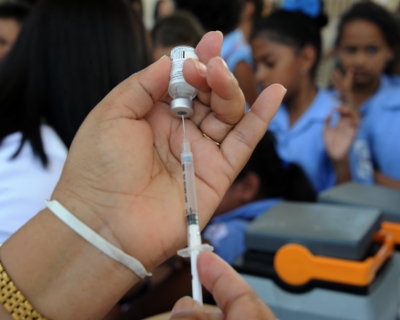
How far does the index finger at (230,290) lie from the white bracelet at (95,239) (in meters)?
0.12

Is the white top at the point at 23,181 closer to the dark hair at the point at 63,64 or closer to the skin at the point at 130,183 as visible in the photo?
the dark hair at the point at 63,64

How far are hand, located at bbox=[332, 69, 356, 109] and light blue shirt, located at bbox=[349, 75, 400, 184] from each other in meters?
0.09

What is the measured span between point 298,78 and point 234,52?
1.15ft

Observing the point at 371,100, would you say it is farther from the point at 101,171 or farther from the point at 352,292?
the point at 101,171

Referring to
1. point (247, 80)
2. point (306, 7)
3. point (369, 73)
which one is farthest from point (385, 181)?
point (306, 7)

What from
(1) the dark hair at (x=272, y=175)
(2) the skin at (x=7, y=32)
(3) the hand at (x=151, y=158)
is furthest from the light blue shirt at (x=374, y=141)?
(2) the skin at (x=7, y=32)

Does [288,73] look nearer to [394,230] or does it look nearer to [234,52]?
[234,52]

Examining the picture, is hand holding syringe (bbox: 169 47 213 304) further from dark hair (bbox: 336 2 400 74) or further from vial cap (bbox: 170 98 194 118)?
dark hair (bbox: 336 2 400 74)

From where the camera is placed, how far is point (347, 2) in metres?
3.52

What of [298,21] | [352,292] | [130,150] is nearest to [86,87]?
[130,150]

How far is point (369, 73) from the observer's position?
207 centimetres

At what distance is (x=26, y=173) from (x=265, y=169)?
1.06 meters

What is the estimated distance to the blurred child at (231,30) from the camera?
2.02 meters

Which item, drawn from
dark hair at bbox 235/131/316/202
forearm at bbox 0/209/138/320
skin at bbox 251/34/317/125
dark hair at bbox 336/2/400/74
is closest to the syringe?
forearm at bbox 0/209/138/320
